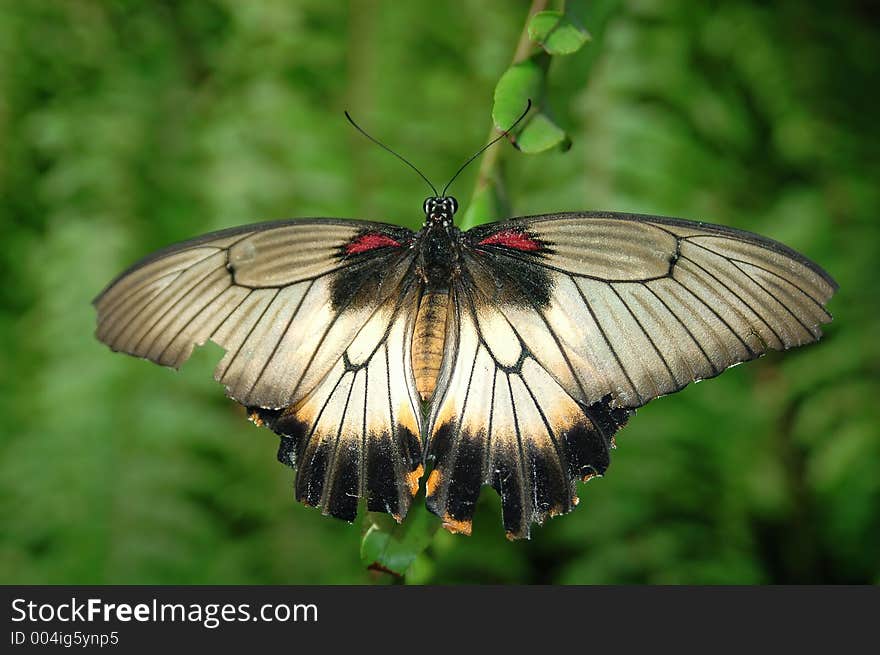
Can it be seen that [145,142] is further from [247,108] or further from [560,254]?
[560,254]

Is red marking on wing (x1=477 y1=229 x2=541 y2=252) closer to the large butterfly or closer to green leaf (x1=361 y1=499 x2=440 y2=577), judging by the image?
the large butterfly

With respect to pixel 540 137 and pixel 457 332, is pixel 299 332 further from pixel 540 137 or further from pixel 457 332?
pixel 540 137

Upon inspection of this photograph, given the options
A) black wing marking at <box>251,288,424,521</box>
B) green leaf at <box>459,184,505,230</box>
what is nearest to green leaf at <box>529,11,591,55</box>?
green leaf at <box>459,184,505,230</box>

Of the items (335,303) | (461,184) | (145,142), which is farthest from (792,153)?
(145,142)

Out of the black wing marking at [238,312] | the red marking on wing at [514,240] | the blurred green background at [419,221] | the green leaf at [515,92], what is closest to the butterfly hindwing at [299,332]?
the black wing marking at [238,312]

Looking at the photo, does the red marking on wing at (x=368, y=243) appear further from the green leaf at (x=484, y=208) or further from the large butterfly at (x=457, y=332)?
the green leaf at (x=484, y=208)

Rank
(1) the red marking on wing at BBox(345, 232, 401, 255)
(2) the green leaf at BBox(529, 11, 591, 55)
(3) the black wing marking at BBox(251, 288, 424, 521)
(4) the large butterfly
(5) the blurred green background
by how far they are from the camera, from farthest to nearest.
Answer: (5) the blurred green background → (1) the red marking on wing at BBox(345, 232, 401, 255) → (3) the black wing marking at BBox(251, 288, 424, 521) → (4) the large butterfly → (2) the green leaf at BBox(529, 11, 591, 55)
